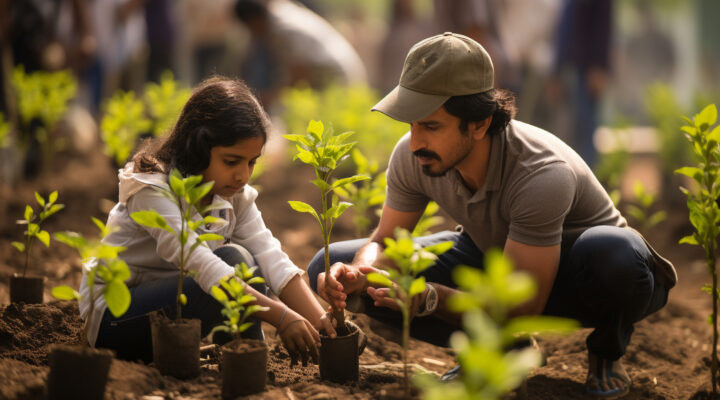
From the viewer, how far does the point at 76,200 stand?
5.59 meters

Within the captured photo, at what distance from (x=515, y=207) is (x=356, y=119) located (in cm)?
321

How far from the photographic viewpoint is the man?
274 centimetres

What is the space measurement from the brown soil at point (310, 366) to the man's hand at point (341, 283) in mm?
284

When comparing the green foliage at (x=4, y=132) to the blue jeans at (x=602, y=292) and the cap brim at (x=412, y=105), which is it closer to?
the blue jeans at (x=602, y=292)

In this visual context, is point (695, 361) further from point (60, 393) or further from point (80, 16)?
point (80, 16)

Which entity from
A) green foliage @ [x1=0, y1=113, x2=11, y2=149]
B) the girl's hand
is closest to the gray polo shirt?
the girl's hand

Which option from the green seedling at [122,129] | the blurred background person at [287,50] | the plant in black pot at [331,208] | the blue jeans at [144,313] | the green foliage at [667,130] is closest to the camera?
the plant in black pot at [331,208]

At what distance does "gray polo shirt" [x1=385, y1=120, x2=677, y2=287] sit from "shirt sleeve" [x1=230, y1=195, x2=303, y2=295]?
55 cm

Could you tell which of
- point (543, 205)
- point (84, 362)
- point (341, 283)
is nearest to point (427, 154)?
point (543, 205)

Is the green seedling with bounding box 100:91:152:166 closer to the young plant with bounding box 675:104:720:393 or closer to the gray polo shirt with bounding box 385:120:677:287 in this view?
the gray polo shirt with bounding box 385:120:677:287

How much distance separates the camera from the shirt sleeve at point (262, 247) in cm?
290

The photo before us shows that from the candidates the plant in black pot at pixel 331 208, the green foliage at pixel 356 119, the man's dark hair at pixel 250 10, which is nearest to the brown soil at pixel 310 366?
the plant in black pot at pixel 331 208

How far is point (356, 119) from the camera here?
5.87 m

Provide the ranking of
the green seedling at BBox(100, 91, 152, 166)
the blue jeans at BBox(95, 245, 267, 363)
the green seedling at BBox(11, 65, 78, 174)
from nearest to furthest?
the blue jeans at BBox(95, 245, 267, 363) → the green seedling at BBox(100, 91, 152, 166) → the green seedling at BBox(11, 65, 78, 174)
